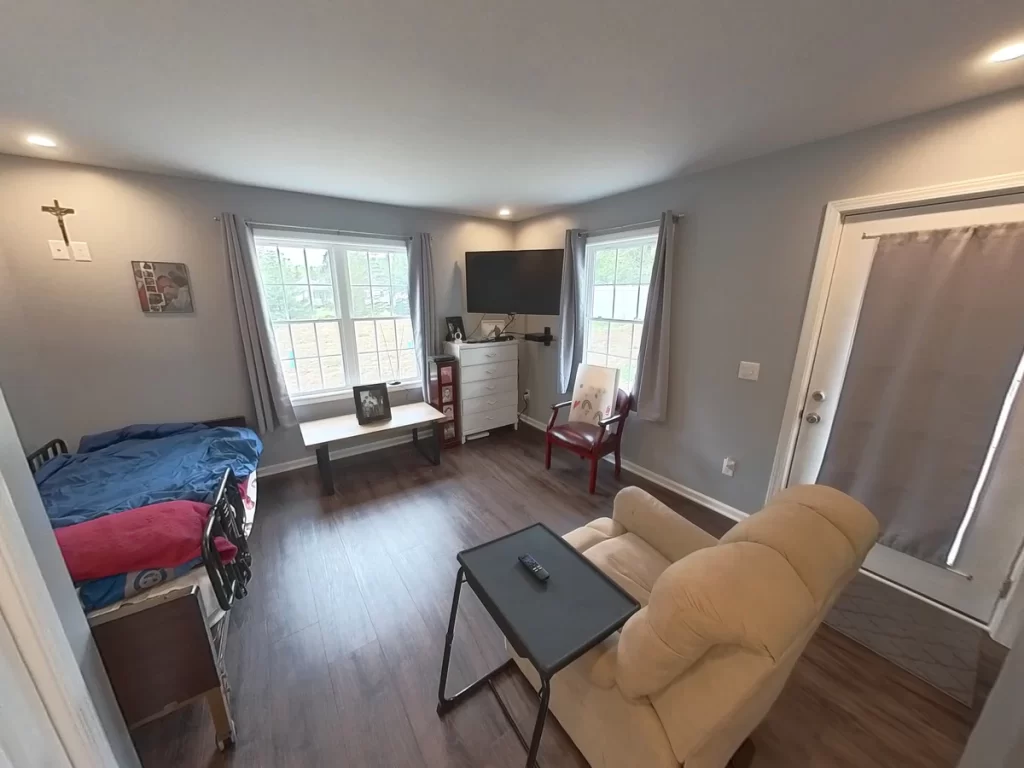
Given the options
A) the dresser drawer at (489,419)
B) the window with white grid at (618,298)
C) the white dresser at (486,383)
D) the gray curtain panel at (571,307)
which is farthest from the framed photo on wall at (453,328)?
the window with white grid at (618,298)

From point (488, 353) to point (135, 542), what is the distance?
2.88 m

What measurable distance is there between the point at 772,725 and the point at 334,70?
2.96 m

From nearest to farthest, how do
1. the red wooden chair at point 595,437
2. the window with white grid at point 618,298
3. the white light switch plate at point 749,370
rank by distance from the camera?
the white light switch plate at point 749,370 < the red wooden chair at point 595,437 < the window with white grid at point 618,298

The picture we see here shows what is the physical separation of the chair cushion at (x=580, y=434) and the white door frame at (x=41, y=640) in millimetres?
2559

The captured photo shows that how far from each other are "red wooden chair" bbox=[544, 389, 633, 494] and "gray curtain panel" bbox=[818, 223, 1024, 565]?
1.32 m

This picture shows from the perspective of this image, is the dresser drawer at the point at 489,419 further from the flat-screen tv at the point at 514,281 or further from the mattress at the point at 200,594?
the mattress at the point at 200,594

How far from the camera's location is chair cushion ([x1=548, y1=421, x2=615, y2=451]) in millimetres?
2836

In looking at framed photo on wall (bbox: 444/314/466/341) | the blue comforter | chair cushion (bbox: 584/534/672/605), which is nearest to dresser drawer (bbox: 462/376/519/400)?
framed photo on wall (bbox: 444/314/466/341)

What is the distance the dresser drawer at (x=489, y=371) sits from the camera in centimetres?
368

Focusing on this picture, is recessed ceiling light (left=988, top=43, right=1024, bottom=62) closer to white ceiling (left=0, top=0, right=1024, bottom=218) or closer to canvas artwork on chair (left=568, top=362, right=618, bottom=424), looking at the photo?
white ceiling (left=0, top=0, right=1024, bottom=218)

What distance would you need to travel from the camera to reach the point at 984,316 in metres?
1.53

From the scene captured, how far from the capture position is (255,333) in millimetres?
2816

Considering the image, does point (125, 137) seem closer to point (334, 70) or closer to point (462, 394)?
point (334, 70)

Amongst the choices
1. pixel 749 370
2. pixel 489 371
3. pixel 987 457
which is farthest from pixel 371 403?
pixel 987 457
